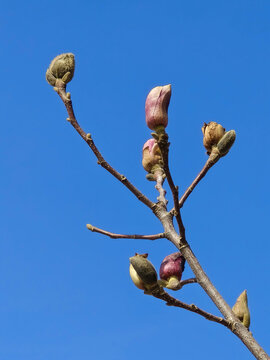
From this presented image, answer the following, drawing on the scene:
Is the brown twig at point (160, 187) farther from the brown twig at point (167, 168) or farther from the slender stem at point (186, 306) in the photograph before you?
the slender stem at point (186, 306)

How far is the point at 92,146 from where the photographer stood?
2822mm

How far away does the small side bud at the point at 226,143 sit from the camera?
2.96m

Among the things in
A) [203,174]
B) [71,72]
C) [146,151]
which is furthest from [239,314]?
[71,72]

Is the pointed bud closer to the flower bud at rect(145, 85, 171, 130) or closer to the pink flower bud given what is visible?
the pink flower bud

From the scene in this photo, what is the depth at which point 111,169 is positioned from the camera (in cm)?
282

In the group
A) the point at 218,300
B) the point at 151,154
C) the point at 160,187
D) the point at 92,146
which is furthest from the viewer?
the point at 151,154

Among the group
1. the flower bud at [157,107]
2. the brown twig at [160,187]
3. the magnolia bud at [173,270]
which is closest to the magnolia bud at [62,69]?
the flower bud at [157,107]

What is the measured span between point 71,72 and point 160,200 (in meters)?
0.88

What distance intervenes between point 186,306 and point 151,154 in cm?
125

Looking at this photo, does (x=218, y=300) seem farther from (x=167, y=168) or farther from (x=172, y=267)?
(x=167, y=168)

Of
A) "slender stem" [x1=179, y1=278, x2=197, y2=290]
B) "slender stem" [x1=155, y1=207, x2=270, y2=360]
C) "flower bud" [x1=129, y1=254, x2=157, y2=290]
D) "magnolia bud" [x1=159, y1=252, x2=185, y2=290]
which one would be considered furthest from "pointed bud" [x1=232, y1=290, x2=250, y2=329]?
"flower bud" [x1=129, y1=254, x2=157, y2=290]

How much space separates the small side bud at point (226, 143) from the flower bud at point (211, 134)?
0.15ft

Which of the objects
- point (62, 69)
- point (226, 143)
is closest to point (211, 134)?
point (226, 143)

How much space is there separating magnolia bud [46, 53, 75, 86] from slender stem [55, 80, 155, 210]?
0.04 metres
